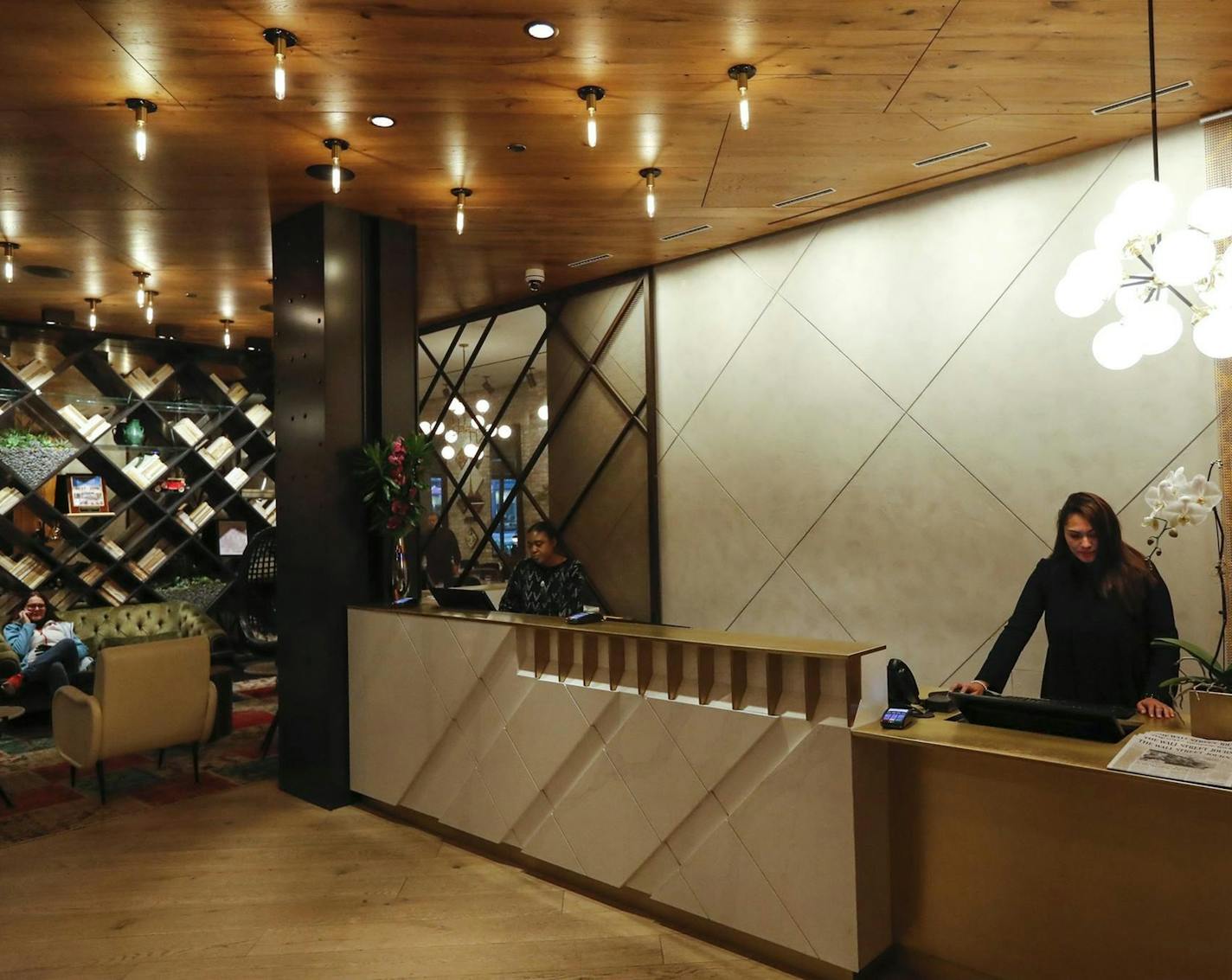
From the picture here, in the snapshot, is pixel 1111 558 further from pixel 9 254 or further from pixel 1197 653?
pixel 9 254

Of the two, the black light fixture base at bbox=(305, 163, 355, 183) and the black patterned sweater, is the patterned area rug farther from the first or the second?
the black light fixture base at bbox=(305, 163, 355, 183)

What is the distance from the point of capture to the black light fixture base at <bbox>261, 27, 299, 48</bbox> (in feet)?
8.81

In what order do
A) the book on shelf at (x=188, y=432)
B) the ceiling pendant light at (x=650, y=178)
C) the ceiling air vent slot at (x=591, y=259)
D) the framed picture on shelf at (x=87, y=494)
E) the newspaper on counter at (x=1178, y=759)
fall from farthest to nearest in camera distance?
the book on shelf at (x=188, y=432) < the framed picture on shelf at (x=87, y=494) < the ceiling air vent slot at (x=591, y=259) < the ceiling pendant light at (x=650, y=178) < the newspaper on counter at (x=1178, y=759)

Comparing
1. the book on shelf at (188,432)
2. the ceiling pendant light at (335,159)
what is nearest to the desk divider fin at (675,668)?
the ceiling pendant light at (335,159)

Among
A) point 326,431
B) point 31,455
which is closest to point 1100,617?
point 326,431

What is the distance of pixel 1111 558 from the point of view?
112 inches

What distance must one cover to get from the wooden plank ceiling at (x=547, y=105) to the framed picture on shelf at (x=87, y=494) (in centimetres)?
272

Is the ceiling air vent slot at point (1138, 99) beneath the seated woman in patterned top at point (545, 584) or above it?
above

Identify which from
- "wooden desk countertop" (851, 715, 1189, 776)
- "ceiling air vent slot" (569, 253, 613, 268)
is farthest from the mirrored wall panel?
"wooden desk countertop" (851, 715, 1189, 776)

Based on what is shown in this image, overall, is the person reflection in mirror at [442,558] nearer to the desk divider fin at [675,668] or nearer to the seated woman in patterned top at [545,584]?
the seated woman in patterned top at [545,584]

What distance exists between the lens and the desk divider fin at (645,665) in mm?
3012

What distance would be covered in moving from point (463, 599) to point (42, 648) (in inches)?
159

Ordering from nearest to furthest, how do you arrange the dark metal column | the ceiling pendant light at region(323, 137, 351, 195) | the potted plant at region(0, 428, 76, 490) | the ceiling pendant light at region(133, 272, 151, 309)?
the ceiling pendant light at region(323, 137, 351, 195) → the dark metal column → the ceiling pendant light at region(133, 272, 151, 309) → the potted plant at region(0, 428, 76, 490)

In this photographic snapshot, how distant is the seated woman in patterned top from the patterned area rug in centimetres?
185
